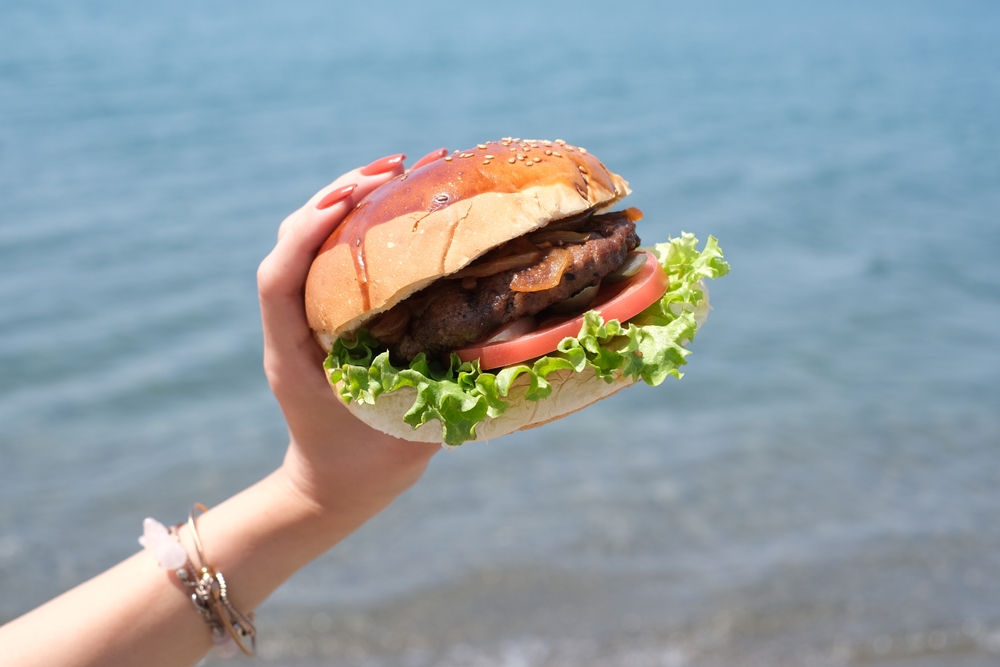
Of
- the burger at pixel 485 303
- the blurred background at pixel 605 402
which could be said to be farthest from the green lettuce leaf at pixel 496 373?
the blurred background at pixel 605 402

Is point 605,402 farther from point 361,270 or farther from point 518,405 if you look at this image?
point 361,270

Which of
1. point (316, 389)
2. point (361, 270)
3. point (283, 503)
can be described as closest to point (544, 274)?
point (361, 270)

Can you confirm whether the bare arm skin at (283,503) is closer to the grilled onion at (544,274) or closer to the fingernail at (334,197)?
the fingernail at (334,197)

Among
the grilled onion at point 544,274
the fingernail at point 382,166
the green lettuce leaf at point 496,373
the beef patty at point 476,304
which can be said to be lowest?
the green lettuce leaf at point 496,373

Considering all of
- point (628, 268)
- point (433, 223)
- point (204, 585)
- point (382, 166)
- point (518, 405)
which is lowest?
point (204, 585)

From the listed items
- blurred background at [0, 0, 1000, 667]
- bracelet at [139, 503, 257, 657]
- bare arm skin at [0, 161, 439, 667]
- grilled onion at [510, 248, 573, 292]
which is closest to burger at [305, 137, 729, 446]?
grilled onion at [510, 248, 573, 292]

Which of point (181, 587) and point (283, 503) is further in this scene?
point (283, 503)
